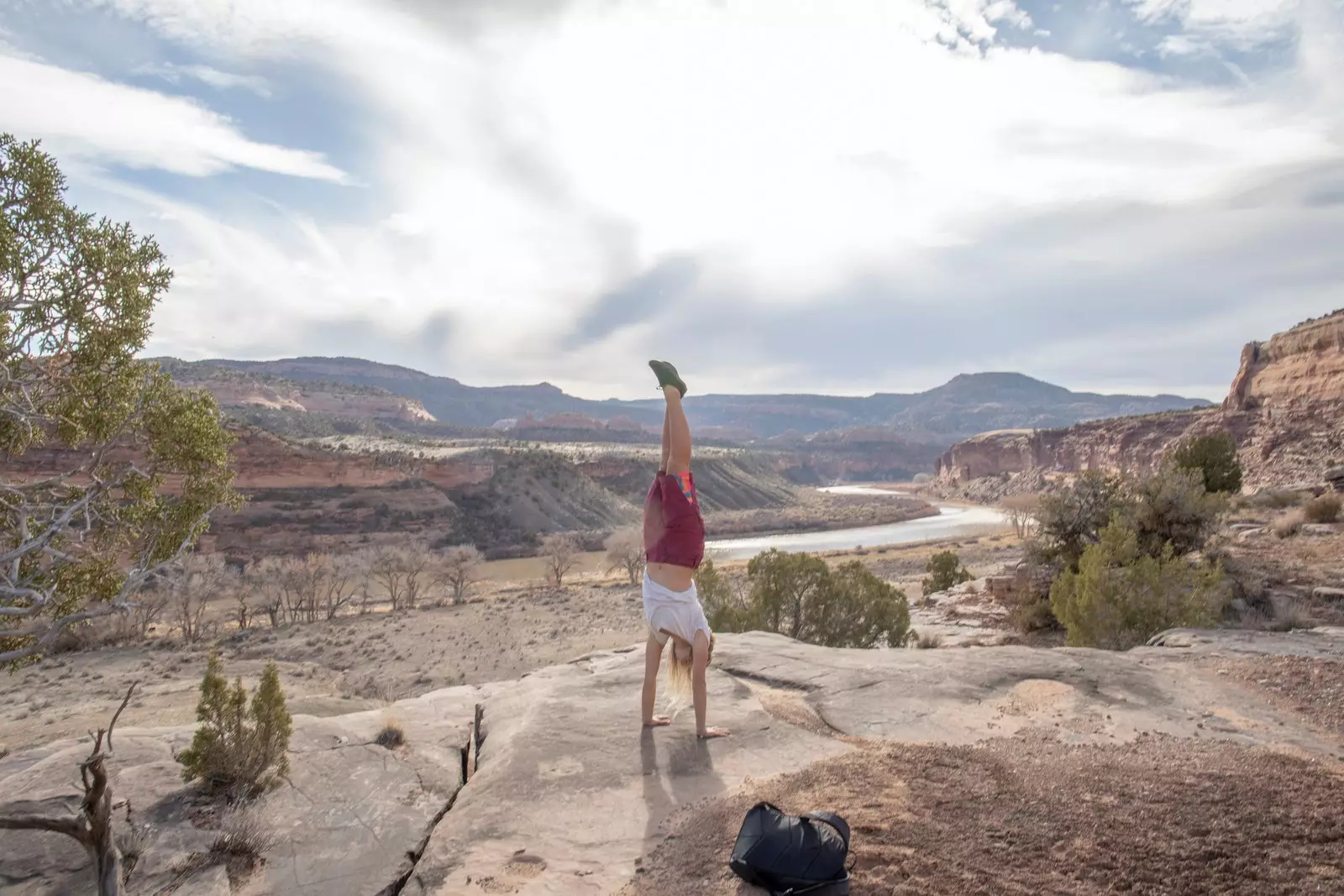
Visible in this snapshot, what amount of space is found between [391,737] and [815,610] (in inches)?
343

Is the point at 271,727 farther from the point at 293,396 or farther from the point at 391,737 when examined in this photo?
the point at 293,396

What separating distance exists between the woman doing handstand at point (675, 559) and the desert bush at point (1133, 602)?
286 inches

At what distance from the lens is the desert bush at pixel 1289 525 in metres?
16.2

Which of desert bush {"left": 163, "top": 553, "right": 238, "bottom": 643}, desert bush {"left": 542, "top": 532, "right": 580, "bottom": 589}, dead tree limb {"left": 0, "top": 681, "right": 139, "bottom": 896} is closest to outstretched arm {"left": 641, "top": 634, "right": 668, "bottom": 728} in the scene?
dead tree limb {"left": 0, "top": 681, "right": 139, "bottom": 896}

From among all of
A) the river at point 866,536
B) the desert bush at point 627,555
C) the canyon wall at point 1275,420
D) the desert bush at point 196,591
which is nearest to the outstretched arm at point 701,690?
the desert bush at point 196,591

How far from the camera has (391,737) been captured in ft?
15.6

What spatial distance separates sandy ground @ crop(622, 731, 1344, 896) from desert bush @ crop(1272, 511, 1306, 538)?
16134 mm

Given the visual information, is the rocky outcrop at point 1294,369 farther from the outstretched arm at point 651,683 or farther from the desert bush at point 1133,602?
the outstretched arm at point 651,683

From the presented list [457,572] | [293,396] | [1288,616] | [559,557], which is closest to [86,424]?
[1288,616]

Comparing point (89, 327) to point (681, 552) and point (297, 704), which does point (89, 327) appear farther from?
point (681, 552)

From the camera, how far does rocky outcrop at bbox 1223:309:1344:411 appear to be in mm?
46500

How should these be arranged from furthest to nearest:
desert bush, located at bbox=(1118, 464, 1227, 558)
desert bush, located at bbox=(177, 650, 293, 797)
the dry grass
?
desert bush, located at bbox=(1118, 464, 1227, 558) < the dry grass < desert bush, located at bbox=(177, 650, 293, 797)

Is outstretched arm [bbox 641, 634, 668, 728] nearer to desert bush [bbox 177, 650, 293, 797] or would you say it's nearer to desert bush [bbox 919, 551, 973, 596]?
desert bush [bbox 177, 650, 293, 797]

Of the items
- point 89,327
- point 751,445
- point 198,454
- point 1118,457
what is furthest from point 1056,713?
point 751,445
